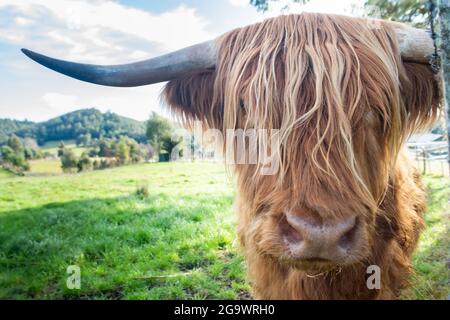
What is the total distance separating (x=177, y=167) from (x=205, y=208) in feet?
2.51

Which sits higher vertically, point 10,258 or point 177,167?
point 177,167

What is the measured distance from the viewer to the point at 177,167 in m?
3.34

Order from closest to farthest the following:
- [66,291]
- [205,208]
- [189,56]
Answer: [189,56], [66,291], [205,208]

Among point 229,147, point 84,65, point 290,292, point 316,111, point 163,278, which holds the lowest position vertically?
point 163,278

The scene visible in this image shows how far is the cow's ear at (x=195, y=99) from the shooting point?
1.90m

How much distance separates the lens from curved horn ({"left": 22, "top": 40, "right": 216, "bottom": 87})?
1.56m

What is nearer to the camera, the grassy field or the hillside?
the hillside

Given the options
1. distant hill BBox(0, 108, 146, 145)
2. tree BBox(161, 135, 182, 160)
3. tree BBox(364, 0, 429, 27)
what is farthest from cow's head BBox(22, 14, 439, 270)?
distant hill BBox(0, 108, 146, 145)

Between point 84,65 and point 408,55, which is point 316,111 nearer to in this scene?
point 408,55

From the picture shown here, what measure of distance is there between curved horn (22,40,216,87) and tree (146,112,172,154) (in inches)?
34.1

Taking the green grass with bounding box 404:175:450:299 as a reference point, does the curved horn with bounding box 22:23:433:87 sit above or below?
above

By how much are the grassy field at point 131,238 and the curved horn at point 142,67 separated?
87 cm

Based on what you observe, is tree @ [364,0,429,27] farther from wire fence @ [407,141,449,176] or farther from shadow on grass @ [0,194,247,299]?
shadow on grass @ [0,194,247,299]

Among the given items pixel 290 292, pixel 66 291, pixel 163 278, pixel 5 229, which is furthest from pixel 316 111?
pixel 5 229
